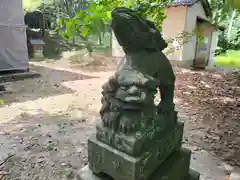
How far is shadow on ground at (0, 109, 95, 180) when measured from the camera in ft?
7.95

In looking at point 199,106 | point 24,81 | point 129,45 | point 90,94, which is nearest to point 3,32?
point 24,81

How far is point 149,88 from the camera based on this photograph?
120 centimetres

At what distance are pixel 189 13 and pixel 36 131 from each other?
28.2 feet

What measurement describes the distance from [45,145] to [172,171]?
2.11 meters

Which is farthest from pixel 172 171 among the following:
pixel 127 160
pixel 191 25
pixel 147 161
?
pixel 191 25

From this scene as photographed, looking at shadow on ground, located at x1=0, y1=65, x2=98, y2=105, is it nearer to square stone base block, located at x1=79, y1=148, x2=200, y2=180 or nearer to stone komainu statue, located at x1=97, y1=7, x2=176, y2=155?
square stone base block, located at x1=79, y1=148, x2=200, y2=180

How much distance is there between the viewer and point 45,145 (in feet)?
9.76

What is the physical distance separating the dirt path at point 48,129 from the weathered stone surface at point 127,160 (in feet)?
2.71

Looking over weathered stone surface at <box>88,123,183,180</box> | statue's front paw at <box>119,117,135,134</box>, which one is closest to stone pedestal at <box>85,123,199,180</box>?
weathered stone surface at <box>88,123,183,180</box>

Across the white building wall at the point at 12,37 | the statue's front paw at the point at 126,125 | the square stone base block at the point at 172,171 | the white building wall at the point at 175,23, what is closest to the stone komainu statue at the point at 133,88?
the statue's front paw at the point at 126,125

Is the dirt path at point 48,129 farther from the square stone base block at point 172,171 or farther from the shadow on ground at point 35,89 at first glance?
the square stone base block at point 172,171

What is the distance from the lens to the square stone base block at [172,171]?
141 cm

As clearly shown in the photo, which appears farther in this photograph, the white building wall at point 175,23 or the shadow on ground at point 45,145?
the white building wall at point 175,23

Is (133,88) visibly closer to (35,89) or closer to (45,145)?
(45,145)
